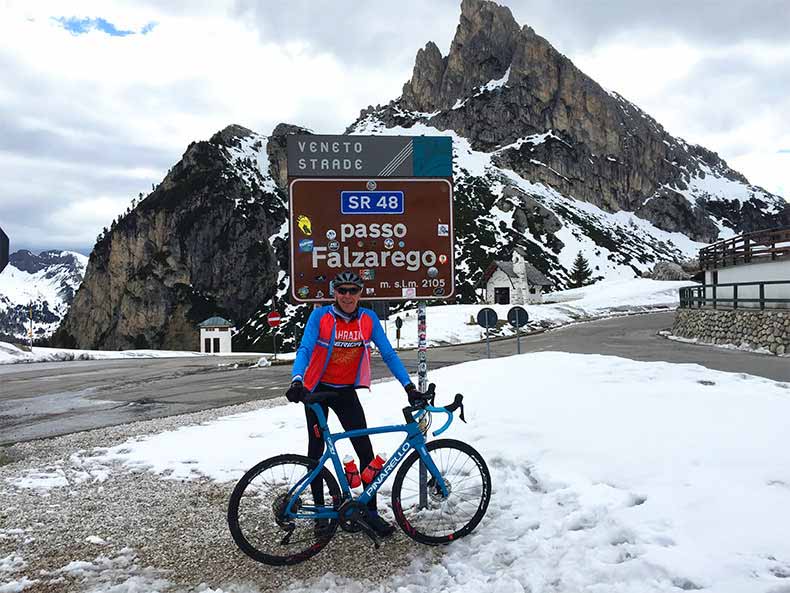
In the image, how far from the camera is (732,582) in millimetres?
3441

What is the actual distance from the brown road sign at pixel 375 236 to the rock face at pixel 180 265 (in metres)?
138

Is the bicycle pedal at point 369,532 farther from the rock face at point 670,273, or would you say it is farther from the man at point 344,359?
the rock face at point 670,273

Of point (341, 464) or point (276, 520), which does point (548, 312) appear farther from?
point (276, 520)

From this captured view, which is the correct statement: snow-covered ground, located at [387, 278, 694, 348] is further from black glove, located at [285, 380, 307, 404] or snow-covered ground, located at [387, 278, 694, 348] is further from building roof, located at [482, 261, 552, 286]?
black glove, located at [285, 380, 307, 404]

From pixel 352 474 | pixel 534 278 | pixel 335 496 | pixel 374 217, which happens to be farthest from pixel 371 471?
pixel 534 278

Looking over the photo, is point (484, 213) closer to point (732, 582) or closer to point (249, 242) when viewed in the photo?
point (249, 242)

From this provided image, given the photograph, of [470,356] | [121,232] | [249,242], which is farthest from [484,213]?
[470,356]

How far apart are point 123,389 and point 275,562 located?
13932 mm

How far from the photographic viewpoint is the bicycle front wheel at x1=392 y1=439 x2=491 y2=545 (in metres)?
4.62

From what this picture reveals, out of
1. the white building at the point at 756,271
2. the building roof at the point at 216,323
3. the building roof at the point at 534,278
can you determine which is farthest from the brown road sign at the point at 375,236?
the building roof at the point at 534,278

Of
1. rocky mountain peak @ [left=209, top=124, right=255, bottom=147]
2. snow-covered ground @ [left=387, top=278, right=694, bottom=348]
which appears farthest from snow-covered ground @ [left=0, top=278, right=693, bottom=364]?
rocky mountain peak @ [left=209, top=124, right=255, bottom=147]

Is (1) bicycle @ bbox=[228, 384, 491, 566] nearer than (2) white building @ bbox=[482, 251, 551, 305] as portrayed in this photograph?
Yes

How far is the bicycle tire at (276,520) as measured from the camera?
13.7ft

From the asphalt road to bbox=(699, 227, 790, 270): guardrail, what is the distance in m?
4.43
